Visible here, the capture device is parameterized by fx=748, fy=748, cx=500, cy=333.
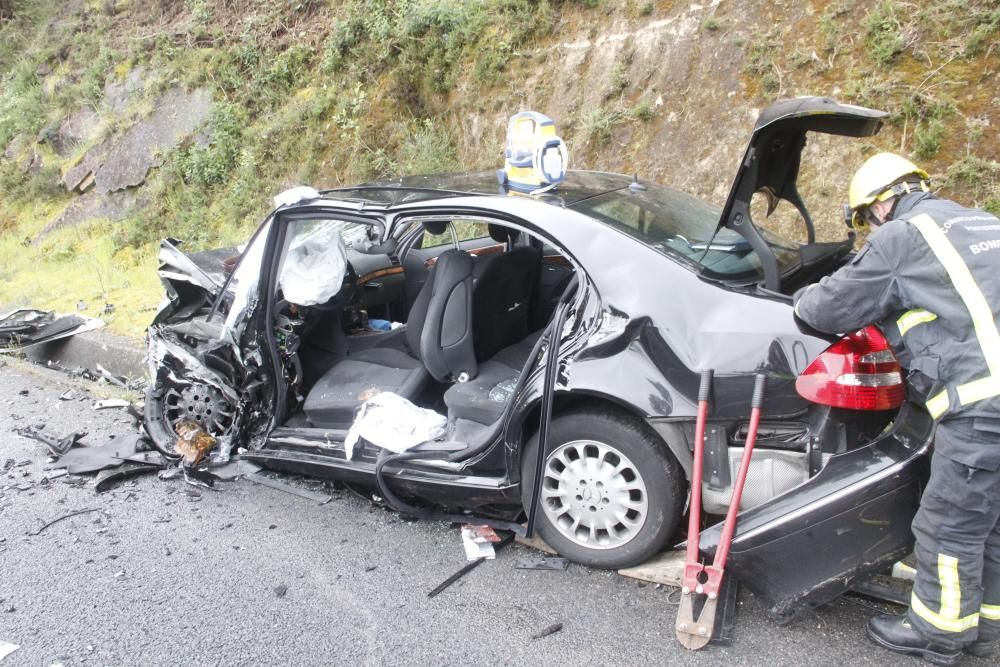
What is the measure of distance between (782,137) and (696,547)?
5.16 ft

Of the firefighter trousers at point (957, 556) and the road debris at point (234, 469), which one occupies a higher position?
the firefighter trousers at point (957, 556)

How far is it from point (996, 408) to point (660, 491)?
112 centimetres

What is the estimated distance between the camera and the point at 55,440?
15.4 feet

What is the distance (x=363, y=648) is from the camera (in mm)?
2744

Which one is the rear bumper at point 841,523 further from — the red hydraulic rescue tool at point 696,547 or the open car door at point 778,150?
the open car door at point 778,150

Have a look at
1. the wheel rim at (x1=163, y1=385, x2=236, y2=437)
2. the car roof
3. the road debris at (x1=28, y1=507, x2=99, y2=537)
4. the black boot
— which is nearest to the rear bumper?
the black boot

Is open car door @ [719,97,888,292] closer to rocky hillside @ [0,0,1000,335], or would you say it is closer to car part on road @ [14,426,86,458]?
rocky hillside @ [0,0,1000,335]

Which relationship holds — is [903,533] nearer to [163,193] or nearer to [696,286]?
[696,286]

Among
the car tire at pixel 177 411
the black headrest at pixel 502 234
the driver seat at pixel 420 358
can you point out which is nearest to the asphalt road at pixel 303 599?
the car tire at pixel 177 411

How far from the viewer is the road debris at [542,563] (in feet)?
10.3

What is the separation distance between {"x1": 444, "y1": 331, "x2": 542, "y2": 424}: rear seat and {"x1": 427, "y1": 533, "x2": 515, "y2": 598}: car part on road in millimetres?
536

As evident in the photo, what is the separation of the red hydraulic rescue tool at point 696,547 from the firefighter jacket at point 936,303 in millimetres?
399

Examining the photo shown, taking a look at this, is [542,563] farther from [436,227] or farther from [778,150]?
[778,150]

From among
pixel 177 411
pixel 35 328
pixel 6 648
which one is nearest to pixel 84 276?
pixel 35 328
